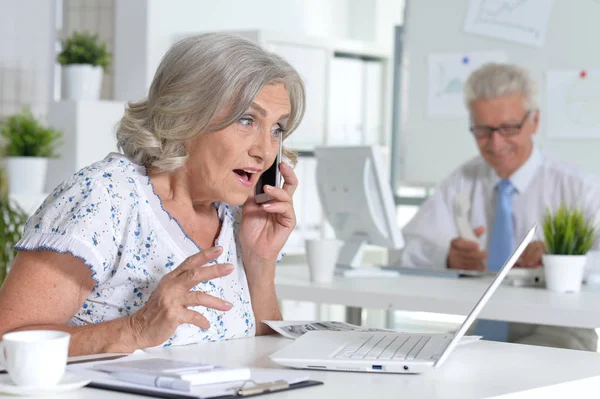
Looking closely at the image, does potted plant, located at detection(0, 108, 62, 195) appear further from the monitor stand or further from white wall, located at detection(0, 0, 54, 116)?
the monitor stand

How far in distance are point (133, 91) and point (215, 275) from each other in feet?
13.3

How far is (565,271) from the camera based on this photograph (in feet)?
9.60

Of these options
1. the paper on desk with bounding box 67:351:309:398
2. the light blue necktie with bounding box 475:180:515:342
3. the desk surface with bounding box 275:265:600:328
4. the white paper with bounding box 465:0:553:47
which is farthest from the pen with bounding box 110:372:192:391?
the white paper with bounding box 465:0:553:47

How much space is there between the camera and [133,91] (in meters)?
5.44

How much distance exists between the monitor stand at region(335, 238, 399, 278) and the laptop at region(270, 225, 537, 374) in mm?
1620

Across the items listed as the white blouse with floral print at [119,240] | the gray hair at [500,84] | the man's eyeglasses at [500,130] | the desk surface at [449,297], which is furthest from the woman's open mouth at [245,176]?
the gray hair at [500,84]

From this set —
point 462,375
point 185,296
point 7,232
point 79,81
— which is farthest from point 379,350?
point 79,81

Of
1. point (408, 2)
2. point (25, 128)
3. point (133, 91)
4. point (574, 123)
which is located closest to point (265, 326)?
point (574, 123)

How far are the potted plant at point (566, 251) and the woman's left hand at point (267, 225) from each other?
45.4 inches

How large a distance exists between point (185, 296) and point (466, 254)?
2181 millimetres

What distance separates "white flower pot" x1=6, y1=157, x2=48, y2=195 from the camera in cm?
484

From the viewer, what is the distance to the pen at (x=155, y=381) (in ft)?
4.08

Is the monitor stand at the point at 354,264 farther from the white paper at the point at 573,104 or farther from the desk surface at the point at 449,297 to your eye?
the white paper at the point at 573,104

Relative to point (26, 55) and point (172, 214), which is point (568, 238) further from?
point (26, 55)
